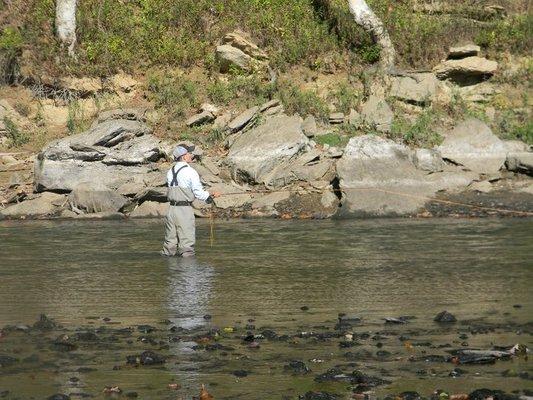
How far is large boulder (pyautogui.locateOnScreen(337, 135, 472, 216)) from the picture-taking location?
1830 cm

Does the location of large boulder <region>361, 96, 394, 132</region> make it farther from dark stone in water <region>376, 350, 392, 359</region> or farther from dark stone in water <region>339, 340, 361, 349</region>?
dark stone in water <region>376, 350, 392, 359</region>

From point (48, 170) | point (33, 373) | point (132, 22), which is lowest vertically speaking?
point (33, 373)

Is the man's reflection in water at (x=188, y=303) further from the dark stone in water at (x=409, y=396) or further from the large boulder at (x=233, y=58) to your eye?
the large boulder at (x=233, y=58)

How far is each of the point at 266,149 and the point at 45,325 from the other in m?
11.2

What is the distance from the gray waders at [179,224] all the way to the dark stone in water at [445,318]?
524 centimetres

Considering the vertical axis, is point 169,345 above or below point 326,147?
below

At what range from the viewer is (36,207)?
19.6m

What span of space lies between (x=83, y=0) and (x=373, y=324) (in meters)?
18.1

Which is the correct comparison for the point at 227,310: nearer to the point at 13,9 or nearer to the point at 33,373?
the point at 33,373

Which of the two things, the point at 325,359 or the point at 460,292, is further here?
the point at 460,292

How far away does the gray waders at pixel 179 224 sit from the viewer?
1414 centimetres

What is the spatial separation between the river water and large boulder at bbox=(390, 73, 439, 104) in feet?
18.9

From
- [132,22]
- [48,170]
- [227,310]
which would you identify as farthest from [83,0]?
[227,310]

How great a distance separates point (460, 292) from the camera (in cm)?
1102
